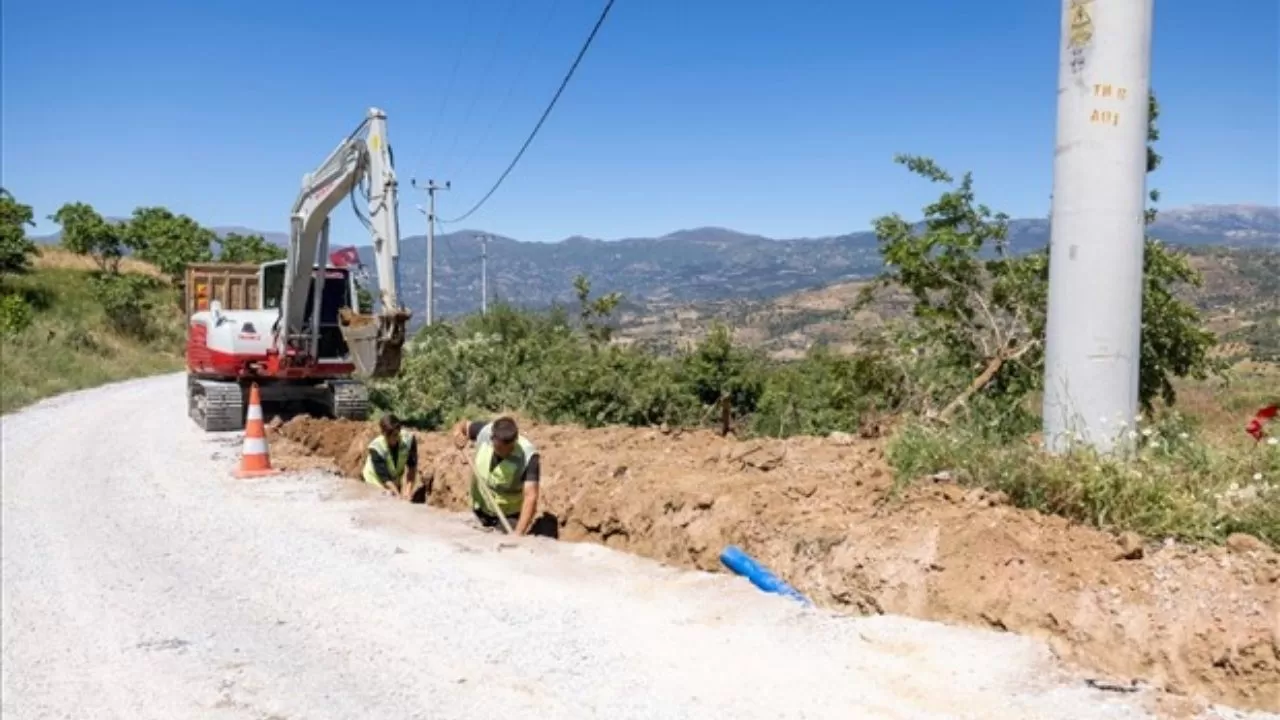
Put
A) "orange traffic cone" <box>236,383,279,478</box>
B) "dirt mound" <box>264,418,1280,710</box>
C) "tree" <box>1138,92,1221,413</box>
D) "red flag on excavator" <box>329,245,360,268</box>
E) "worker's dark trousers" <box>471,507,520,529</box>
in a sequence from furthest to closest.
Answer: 1. "red flag on excavator" <box>329,245,360,268</box>
2. "orange traffic cone" <box>236,383,279,478</box>
3. "tree" <box>1138,92,1221,413</box>
4. "worker's dark trousers" <box>471,507,520,529</box>
5. "dirt mound" <box>264,418,1280,710</box>

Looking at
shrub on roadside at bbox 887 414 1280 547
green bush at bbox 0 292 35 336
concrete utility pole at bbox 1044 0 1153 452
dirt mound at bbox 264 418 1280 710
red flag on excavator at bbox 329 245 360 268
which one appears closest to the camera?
dirt mound at bbox 264 418 1280 710

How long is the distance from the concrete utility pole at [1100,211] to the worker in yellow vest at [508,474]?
3.71 metres

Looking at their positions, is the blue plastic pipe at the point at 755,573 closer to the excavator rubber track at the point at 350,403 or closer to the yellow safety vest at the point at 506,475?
the yellow safety vest at the point at 506,475

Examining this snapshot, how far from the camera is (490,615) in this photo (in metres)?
5.77

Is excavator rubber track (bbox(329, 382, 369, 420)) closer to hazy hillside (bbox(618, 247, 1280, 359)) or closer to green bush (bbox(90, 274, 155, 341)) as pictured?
hazy hillside (bbox(618, 247, 1280, 359))

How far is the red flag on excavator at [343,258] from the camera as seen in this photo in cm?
1614

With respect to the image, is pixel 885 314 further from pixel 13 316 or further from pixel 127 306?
pixel 127 306

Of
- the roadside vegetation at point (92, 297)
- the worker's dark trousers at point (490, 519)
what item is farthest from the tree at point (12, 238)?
the worker's dark trousers at point (490, 519)

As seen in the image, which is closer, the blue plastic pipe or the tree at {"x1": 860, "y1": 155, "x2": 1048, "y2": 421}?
the blue plastic pipe

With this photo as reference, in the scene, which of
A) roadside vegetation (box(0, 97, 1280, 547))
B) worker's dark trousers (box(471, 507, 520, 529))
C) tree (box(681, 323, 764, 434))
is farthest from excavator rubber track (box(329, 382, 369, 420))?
worker's dark trousers (box(471, 507, 520, 529))

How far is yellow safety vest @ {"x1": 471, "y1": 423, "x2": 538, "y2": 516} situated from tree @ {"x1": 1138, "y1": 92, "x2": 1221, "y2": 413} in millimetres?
5571

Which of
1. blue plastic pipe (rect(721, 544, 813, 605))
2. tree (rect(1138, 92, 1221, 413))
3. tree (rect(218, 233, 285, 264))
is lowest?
blue plastic pipe (rect(721, 544, 813, 605))

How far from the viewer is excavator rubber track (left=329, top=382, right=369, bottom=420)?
50.7ft

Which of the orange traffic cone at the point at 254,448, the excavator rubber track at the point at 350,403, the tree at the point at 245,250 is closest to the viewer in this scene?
the orange traffic cone at the point at 254,448
